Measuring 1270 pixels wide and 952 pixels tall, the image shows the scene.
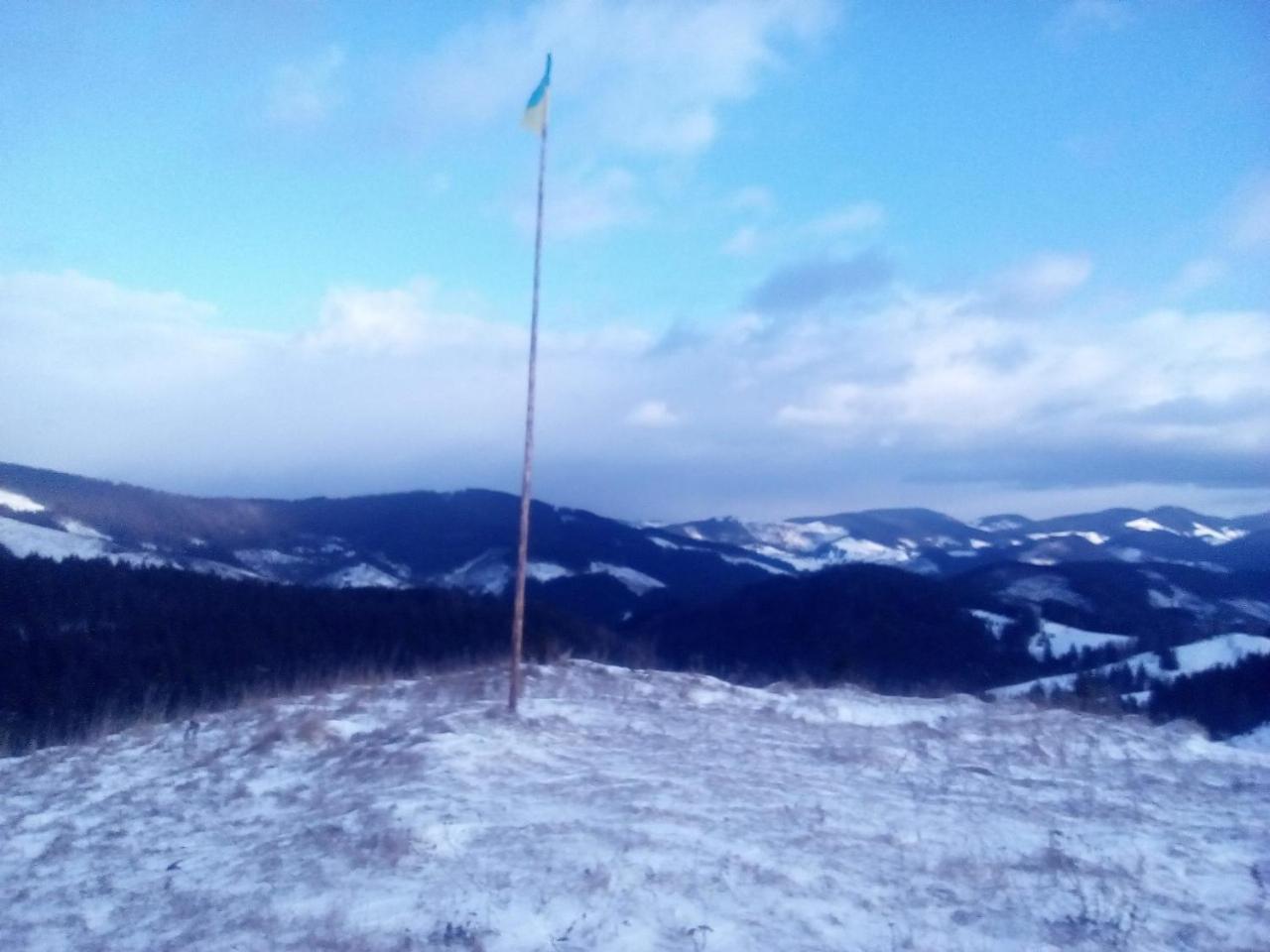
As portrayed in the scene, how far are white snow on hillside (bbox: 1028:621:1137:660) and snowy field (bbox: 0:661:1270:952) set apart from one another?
2581 inches

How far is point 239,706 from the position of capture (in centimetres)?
1421

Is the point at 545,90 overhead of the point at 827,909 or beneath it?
overhead

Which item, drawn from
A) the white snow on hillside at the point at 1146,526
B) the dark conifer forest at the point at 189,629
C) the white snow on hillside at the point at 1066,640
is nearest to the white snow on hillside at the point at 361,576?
the dark conifer forest at the point at 189,629

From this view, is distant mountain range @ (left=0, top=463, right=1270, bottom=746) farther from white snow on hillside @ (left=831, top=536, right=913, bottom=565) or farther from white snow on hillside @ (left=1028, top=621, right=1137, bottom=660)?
white snow on hillside @ (left=831, top=536, right=913, bottom=565)

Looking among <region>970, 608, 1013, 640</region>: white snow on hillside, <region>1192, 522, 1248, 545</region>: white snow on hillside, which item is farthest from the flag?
<region>1192, 522, 1248, 545</region>: white snow on hillside

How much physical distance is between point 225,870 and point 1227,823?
28.2 feet

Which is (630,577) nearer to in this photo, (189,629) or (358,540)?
(358,540)

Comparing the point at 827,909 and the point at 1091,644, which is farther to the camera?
the point at 1091,644

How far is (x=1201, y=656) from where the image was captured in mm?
55219

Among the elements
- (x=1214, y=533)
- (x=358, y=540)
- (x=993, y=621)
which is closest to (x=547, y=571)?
(x=358, y=540)

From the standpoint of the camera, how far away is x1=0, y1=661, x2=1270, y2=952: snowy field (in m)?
6.70

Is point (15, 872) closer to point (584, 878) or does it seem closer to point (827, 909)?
point (584, 878)

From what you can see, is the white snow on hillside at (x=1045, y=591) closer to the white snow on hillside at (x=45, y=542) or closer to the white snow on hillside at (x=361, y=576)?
the white snow on hillside at (x=361, y=576)

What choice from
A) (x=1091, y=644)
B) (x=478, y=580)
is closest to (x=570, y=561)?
(x=478, y=580)
